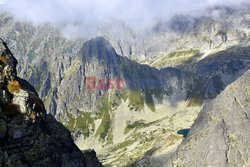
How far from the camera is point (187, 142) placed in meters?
175

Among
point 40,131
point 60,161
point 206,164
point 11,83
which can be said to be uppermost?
point 11,83

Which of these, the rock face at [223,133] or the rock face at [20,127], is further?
the rock face at [223,133]

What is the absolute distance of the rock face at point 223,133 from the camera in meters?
153

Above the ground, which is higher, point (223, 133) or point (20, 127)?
point (20, 127)

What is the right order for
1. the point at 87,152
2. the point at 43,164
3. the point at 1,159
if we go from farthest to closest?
the point at 87,152
the point at 43,164
the point at 1,159

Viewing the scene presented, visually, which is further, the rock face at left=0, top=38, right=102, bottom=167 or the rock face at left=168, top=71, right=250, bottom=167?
the rock face at left=168, top=71, right=250, bottom=167

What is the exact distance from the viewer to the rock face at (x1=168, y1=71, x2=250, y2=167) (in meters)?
153

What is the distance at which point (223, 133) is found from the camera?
15988cm

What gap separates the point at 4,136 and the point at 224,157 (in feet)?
391

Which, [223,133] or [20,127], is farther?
[223,133]

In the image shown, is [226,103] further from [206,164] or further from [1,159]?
[1,159]

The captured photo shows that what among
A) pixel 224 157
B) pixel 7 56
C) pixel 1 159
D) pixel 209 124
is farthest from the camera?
pixel 209 124

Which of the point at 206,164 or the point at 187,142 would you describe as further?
the point at 187,142

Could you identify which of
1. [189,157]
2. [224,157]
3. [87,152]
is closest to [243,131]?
[224,157]
